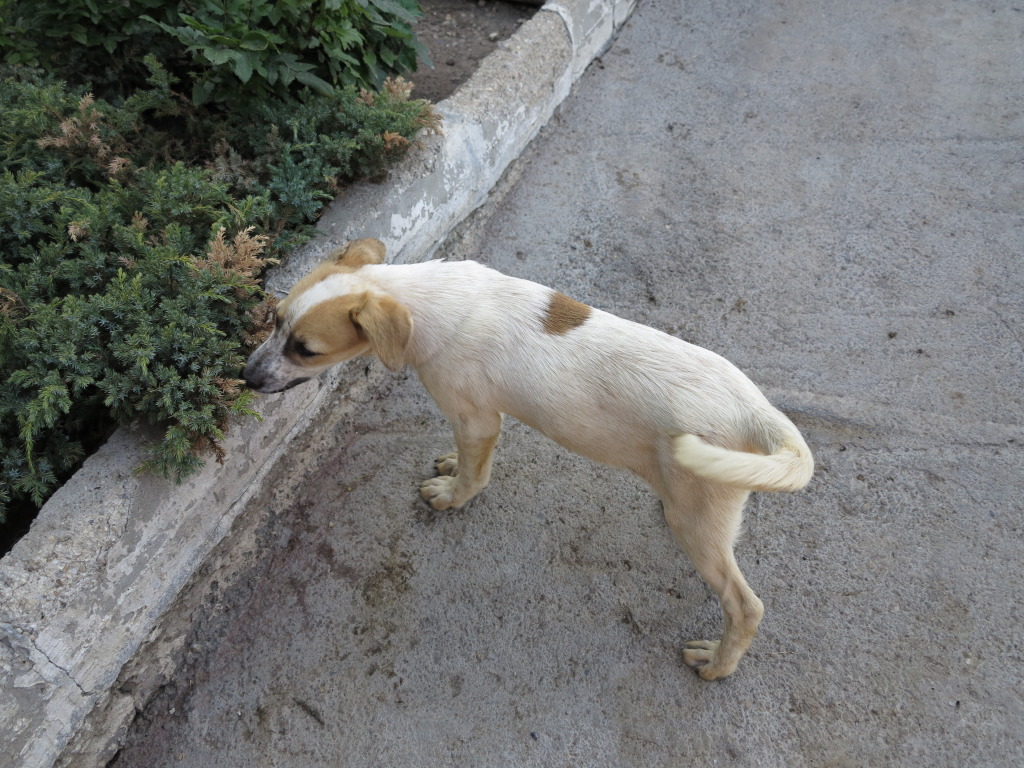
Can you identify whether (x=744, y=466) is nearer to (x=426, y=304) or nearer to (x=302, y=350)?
(x=426, y=304)

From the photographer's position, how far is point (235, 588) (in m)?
3.05

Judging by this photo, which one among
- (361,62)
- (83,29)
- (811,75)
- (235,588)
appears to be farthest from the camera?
(811,75)

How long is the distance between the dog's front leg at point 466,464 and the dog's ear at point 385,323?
451 millimetres

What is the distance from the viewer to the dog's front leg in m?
2.83

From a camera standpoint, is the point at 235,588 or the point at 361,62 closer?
the point at 235,588

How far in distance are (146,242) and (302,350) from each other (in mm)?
1069

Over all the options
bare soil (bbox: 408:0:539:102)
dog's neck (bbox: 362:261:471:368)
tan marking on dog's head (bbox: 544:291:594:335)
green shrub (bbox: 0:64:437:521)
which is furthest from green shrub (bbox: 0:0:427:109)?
tan marking on dog's head (bbox: 544:291:594:335)

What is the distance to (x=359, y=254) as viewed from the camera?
2.76 meters

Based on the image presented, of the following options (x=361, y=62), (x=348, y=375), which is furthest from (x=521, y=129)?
(x=348, y=375)

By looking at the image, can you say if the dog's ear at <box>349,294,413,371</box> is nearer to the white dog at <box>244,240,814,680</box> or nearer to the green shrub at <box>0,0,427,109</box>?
the white dog at <box>244,240,814,680</box>

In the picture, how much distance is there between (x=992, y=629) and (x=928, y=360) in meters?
1.47

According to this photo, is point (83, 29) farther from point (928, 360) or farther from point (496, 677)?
point (928, 360)

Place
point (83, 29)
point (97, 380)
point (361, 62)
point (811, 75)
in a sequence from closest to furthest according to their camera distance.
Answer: point (97, 380)
point (83, 29)
point (361, 62)
point (811, 75)

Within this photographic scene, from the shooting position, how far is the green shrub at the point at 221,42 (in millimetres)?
3271
